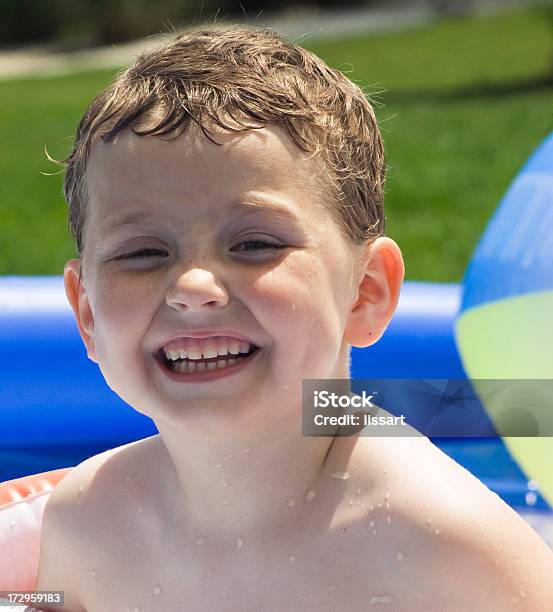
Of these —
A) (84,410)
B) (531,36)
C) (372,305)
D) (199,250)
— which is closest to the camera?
(199,250)

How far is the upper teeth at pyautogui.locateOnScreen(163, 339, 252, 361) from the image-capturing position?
1.59 m

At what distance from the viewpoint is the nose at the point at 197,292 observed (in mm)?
1545

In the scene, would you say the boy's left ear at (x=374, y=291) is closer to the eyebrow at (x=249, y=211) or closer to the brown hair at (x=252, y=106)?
the brown hair at (x=252, y=106)

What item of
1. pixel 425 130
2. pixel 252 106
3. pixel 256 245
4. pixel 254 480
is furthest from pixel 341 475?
pixel 425 130

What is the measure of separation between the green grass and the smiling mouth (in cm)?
70

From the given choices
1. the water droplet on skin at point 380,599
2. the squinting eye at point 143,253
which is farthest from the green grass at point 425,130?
the water droplet on skin at point 380,599

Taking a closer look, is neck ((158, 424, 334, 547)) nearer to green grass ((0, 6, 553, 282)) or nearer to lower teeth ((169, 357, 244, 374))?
lower teeth ((169, 357, 244, 374))

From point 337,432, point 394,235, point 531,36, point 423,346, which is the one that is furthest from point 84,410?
point 531,36

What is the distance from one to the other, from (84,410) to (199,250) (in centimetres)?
153

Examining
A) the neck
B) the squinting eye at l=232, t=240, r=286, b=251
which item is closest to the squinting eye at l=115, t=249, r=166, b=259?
the squinting eye at l=232, t=240, r=286, b=251

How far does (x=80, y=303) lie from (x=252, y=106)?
472 mm

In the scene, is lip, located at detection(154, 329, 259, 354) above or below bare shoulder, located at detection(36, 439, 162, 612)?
above

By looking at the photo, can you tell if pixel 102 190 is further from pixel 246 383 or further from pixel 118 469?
pixel 118 469

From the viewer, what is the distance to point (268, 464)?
1.79 m
